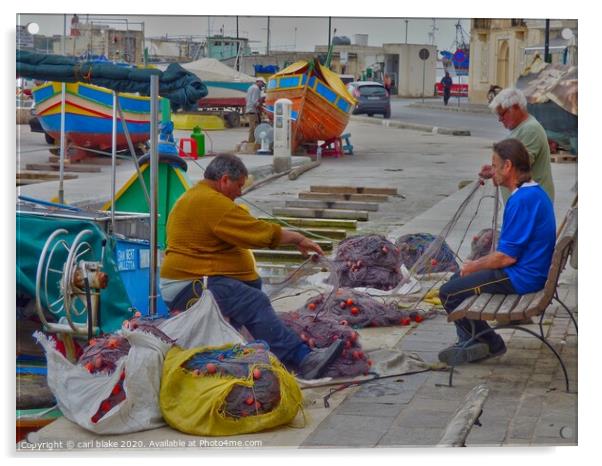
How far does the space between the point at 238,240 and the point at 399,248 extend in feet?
10.7

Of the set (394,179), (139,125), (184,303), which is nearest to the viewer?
(184,303)

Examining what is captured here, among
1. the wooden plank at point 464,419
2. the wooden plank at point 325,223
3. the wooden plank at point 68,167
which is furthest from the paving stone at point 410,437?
the wooden plank at point 68,167

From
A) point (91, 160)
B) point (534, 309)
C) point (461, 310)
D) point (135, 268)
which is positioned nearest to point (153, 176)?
point (461, 310)

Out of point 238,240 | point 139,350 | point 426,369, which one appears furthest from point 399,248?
point 139,350

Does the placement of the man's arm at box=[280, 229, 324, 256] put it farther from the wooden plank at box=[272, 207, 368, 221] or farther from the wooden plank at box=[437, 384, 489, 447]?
the wooden plank at box=[272, 207, 368, 221]

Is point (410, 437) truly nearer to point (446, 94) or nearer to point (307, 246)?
point (307, 246)

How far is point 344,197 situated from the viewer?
13.1m

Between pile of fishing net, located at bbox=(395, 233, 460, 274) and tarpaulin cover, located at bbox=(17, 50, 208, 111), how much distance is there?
311cm

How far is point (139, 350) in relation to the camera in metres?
5.59

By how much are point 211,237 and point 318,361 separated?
0.90 meters

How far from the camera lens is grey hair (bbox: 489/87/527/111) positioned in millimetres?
7266

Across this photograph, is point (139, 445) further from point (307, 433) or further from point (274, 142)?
point (274, 142)

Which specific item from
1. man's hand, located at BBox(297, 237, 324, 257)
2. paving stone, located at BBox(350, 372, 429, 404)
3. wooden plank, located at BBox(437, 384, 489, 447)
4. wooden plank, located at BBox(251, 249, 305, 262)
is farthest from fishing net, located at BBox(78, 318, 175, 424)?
wooden plank, located at BBox(251, 249, 305, 262)

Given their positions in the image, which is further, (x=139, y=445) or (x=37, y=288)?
(x=37, y=288)
